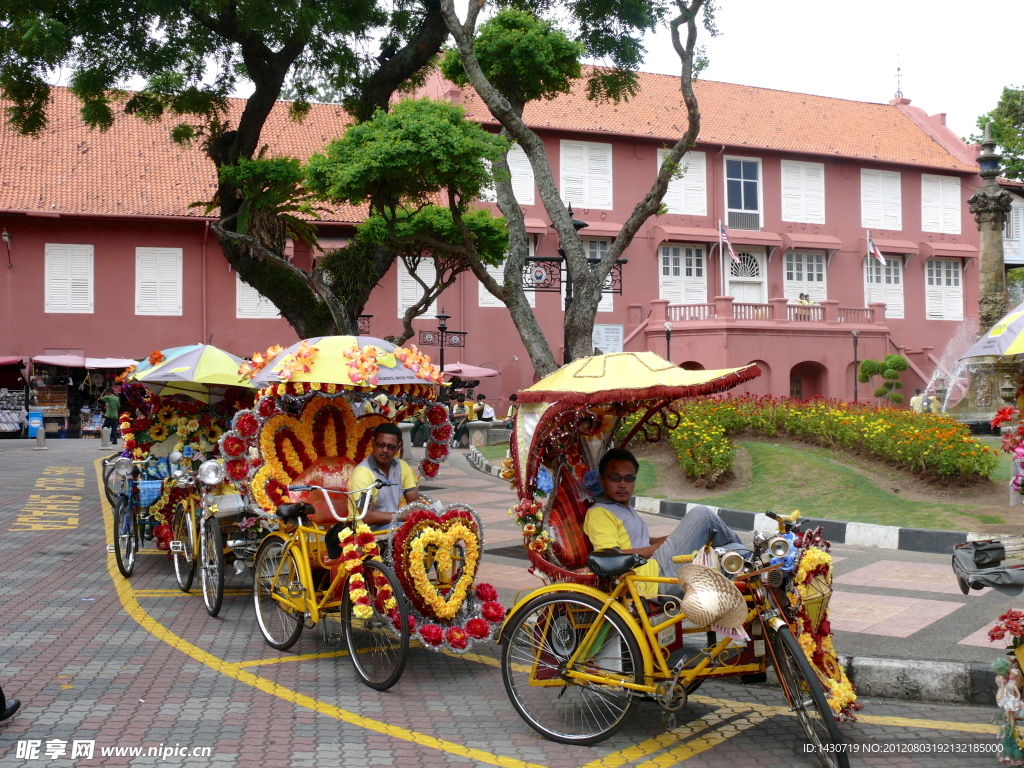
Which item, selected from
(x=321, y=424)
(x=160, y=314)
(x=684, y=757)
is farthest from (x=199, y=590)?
(x=160, y=314)

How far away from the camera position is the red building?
97.6 feet

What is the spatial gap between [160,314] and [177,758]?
27630 mm

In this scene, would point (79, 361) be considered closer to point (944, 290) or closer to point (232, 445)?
point (232, 445)

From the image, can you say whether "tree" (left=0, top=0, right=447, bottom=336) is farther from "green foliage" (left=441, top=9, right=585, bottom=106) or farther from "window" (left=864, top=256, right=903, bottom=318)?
"window" (left=864, top=256, right=903, bottom=318)

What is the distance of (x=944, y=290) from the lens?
36781mm

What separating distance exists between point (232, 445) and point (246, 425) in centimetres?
26

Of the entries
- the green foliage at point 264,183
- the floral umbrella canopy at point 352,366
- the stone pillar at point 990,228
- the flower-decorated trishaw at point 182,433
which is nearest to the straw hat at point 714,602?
the floral umbrella canopy at point 352,366

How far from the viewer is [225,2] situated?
43.6ft

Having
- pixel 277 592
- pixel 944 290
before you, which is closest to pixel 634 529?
pixel 277 592

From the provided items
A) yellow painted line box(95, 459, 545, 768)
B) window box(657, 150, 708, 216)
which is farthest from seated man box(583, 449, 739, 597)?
window box(657, 150, 708, 216)

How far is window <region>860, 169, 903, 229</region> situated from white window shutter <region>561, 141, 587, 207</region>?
1098cm

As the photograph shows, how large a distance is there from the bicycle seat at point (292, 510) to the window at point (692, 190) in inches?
1096

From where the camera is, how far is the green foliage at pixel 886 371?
3034cm

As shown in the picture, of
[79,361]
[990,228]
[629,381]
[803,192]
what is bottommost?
[629,381]
